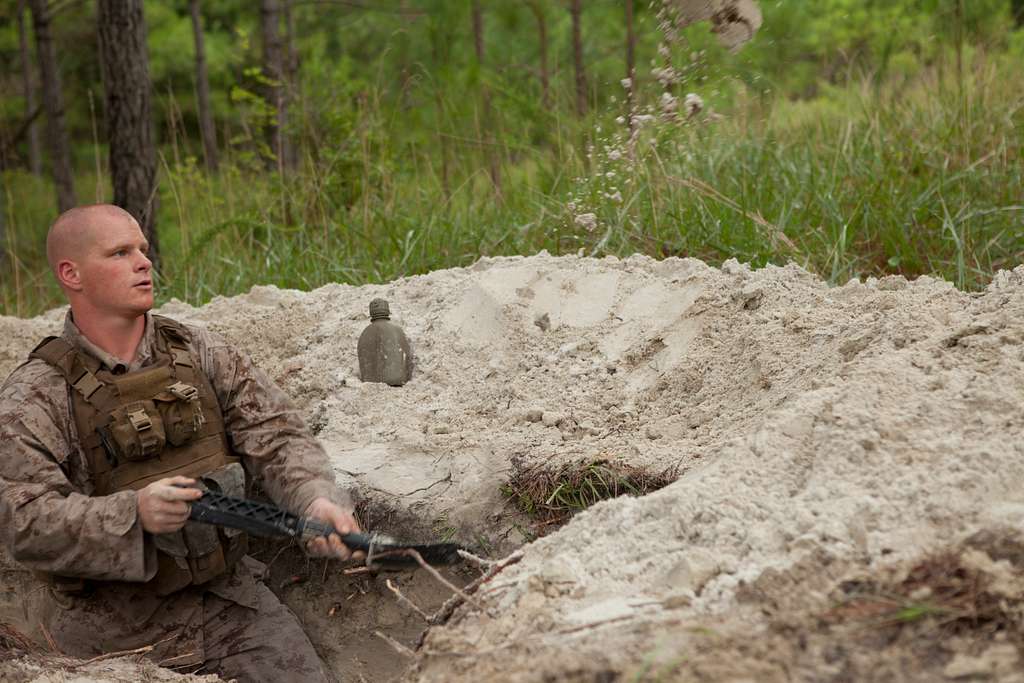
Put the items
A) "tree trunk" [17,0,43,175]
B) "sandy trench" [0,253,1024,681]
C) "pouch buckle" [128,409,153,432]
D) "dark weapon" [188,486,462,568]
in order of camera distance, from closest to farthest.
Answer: "sandy trench" [0,253,1024,681] < "dark weapon" [188,486,462,568] < "pouch buckle" [128,409,153,432] < "tree trunk" [17,0,43,175]

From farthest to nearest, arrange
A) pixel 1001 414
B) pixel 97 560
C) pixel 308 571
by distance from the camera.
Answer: pixel 308 571 < pixel 97 560 < pixel 1001 414

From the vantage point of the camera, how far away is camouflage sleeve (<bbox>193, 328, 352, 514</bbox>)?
10.3 feet

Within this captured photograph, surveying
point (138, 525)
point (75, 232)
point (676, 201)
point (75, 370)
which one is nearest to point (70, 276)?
point (75, 232)

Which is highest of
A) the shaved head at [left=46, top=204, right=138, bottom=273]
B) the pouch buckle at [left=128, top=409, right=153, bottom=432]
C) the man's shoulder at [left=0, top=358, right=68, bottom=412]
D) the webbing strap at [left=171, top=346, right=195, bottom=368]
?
the shaved head at [left=46, top=204, right=138, bottom=273]

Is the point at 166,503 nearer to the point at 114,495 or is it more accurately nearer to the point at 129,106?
the point at 114,495

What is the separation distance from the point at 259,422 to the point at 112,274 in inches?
24.4

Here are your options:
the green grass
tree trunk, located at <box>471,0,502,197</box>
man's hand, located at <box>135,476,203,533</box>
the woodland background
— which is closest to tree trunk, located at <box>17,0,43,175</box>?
the woodland background

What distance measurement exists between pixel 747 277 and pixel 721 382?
1.82ft

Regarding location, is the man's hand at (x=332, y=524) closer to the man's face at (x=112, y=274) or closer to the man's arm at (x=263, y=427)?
the man's arm at (x=263, y=427)

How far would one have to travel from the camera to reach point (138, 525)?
275 centimetres

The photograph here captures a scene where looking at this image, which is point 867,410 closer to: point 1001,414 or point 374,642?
point 1001,414

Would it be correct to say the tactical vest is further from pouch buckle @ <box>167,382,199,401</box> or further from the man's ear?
the man's ear

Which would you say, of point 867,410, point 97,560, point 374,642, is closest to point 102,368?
point 97,560

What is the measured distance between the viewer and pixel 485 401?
3695 millimetres
